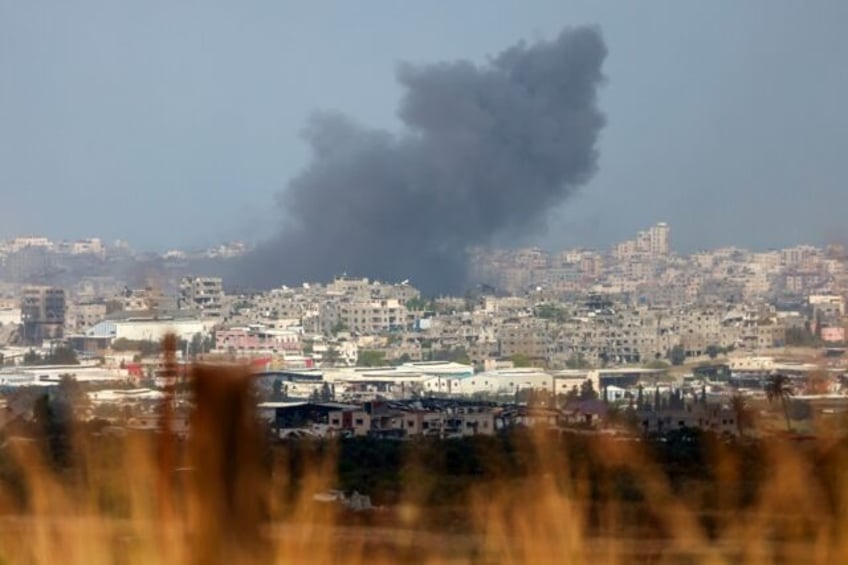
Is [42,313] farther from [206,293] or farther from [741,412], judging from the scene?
[741,412]

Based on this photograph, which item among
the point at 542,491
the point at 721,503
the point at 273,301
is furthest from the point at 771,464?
the point at 273,301

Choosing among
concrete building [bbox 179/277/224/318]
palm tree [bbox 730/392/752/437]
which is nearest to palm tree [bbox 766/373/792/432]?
palm tree [bbox 730/392/752/437]

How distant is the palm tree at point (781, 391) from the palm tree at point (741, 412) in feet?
0.21

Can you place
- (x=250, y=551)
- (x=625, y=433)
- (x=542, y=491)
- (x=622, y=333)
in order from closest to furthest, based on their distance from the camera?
(x=250, y=551)
(x=542, y=491)
(x=625, y=433)
(x=622, y=333)

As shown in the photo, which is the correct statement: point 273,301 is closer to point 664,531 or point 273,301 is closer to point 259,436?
point 664,531

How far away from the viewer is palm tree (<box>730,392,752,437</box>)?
11.5ft

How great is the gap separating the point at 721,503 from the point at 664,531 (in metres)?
0.16

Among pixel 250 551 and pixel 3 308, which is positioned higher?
pixel 3 308

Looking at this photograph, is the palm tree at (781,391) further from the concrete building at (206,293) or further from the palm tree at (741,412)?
the concrete building at (206,293)

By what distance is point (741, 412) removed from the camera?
355 centimetres

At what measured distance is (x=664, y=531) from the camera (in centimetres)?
340

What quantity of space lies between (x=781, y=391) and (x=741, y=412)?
11 cm

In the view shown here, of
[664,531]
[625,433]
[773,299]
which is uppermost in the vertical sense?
[773,299]

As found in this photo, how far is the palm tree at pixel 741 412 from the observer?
11.5 feet
